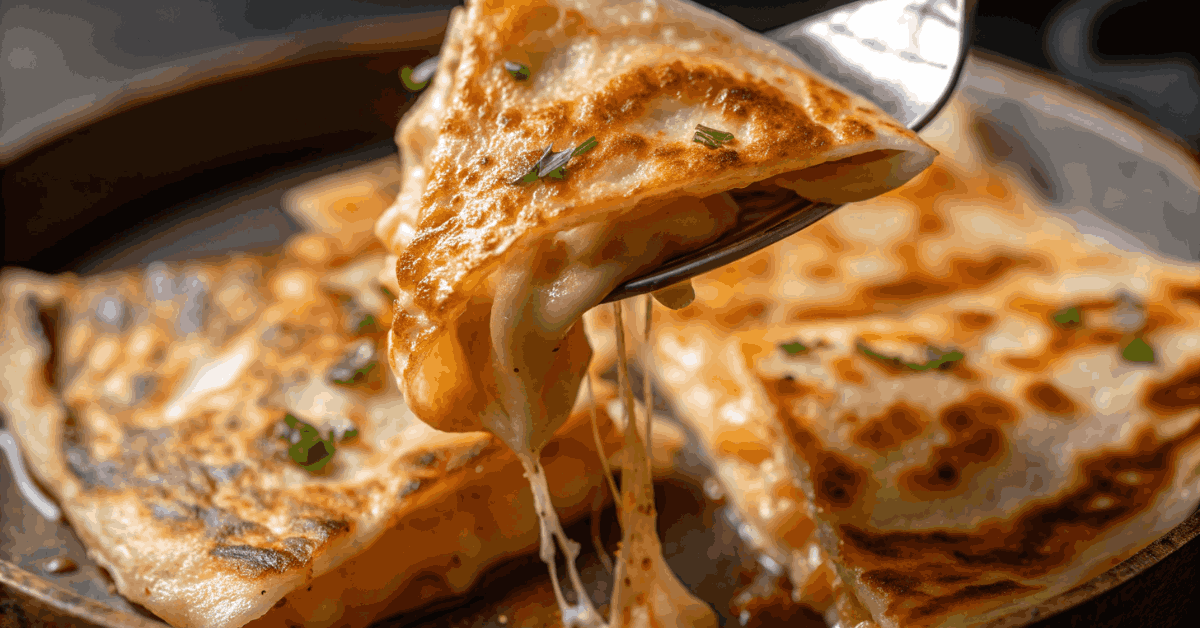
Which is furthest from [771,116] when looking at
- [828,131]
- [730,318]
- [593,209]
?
[730,318]

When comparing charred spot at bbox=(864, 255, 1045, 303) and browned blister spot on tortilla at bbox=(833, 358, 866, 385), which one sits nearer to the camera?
browned blister spot on tortilla at bbox=(833, 358, 866, 385)

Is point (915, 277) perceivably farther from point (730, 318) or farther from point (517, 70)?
point (517, 70)

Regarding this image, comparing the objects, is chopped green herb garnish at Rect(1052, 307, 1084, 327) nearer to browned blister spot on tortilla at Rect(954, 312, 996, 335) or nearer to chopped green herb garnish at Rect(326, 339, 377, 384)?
browned blister spot on tortilla at Rect(954, 312, 996, 335)

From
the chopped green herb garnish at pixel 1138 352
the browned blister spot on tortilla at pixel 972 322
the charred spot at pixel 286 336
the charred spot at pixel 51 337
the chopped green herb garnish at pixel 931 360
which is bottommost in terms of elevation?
the charred spot at pixel 51 337

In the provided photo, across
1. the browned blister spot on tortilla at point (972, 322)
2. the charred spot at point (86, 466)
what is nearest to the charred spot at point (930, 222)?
the browned blister spot on tortilla at point (972, 322)

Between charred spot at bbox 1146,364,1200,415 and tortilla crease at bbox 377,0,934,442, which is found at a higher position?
tortilla crease at bbox 377,0,934,442

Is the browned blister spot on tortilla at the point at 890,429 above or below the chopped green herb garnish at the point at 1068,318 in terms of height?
below

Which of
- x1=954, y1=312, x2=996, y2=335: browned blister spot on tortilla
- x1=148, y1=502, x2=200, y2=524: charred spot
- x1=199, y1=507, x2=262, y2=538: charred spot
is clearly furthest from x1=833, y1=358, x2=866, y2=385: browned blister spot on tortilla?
x1=148, y1=502, x2=200, y2=524: charred spot

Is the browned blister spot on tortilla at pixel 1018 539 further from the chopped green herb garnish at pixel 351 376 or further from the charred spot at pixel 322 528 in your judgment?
the chopped green herb garnish at pixel 351 376
